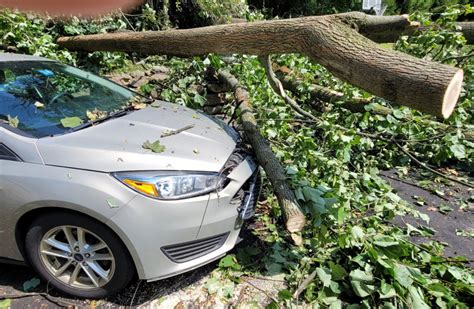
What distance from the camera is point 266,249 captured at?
300cm

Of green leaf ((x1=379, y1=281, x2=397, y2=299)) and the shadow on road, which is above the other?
green leaf ((x1=379, y1=281, x2=397, y2=299))

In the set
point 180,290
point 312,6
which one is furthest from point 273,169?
point 312,6

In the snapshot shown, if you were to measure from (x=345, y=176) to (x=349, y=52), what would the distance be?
1.37 m

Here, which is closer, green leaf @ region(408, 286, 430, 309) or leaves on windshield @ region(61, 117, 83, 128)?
green leaf @ region(408, 286, 430, 309)

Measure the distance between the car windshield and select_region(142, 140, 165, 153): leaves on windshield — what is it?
1.92 ft

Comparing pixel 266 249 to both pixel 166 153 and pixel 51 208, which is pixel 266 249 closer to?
pixel 166 153

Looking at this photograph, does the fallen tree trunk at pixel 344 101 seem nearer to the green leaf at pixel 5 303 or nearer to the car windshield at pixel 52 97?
the car windshield at pixel 52 97

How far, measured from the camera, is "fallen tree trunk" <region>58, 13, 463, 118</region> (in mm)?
2125


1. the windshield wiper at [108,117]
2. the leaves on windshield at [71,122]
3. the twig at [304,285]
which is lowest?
the twig at [304,285]

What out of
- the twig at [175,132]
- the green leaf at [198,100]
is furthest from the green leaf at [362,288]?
the green leaf at [198,100]

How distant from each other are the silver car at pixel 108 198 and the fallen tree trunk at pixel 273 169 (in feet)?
0.87

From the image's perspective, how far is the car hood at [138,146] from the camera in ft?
7.64

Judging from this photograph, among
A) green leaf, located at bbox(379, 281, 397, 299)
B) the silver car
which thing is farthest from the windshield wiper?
green leaf, located at bbox(379, 281, 397, 299)

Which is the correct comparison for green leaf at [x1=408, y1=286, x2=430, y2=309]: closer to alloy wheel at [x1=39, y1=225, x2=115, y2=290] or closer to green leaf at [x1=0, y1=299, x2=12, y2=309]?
alloy wheel at [x1=39, y1=225, x2=115, y2=290]
